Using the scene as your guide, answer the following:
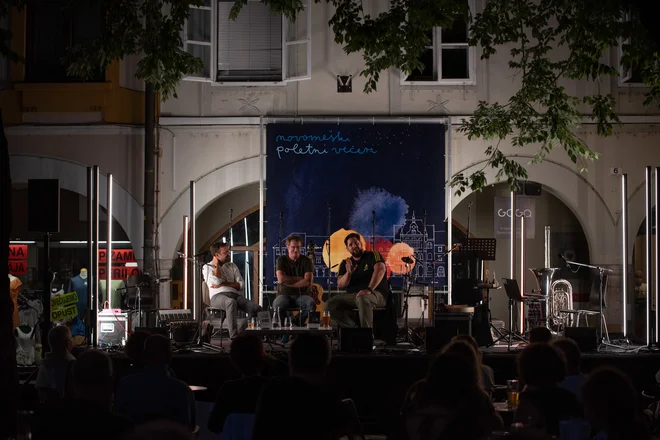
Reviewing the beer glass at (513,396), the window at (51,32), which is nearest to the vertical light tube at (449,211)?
the window at (51,32)

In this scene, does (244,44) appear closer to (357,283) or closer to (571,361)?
(357,283)

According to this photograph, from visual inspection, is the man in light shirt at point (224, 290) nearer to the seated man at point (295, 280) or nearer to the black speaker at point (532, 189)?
the seated man at point (295, 280)

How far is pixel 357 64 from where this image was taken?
542 inches

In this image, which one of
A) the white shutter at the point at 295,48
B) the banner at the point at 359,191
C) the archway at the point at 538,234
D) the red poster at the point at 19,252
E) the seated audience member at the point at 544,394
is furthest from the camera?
the archway at the point at 538,234

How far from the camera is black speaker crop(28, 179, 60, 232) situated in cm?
908

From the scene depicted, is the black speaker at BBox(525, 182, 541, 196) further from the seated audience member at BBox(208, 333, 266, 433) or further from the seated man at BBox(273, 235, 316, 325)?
the seated audience member at BBox(208, 333, 266, 433)

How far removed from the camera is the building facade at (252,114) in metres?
13.8

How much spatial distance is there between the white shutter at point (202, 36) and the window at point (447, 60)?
3.07m

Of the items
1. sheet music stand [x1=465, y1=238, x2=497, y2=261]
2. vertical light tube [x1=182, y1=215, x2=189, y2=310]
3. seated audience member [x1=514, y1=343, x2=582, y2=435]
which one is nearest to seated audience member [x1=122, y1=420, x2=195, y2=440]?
seated audience member [x1=514, y1=343, x2=582, y2=435]

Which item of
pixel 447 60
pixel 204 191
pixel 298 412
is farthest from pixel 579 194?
pixel 298 412

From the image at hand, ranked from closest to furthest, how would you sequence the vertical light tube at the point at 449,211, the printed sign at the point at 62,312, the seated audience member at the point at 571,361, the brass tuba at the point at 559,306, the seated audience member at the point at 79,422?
the seated audience member at the point at 79,422, the seated audience member at the point at 571,361, the printed sign at the point at 62,312, the vertical light tube at the point at 449,211, the brass tuba at the point at 559,306

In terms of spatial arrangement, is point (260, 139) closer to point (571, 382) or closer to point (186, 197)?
point (186, 197)

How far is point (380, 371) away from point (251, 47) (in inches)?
271

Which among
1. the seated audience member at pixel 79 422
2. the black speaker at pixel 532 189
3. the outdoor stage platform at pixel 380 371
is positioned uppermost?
the black speaker at pixel 532 189
